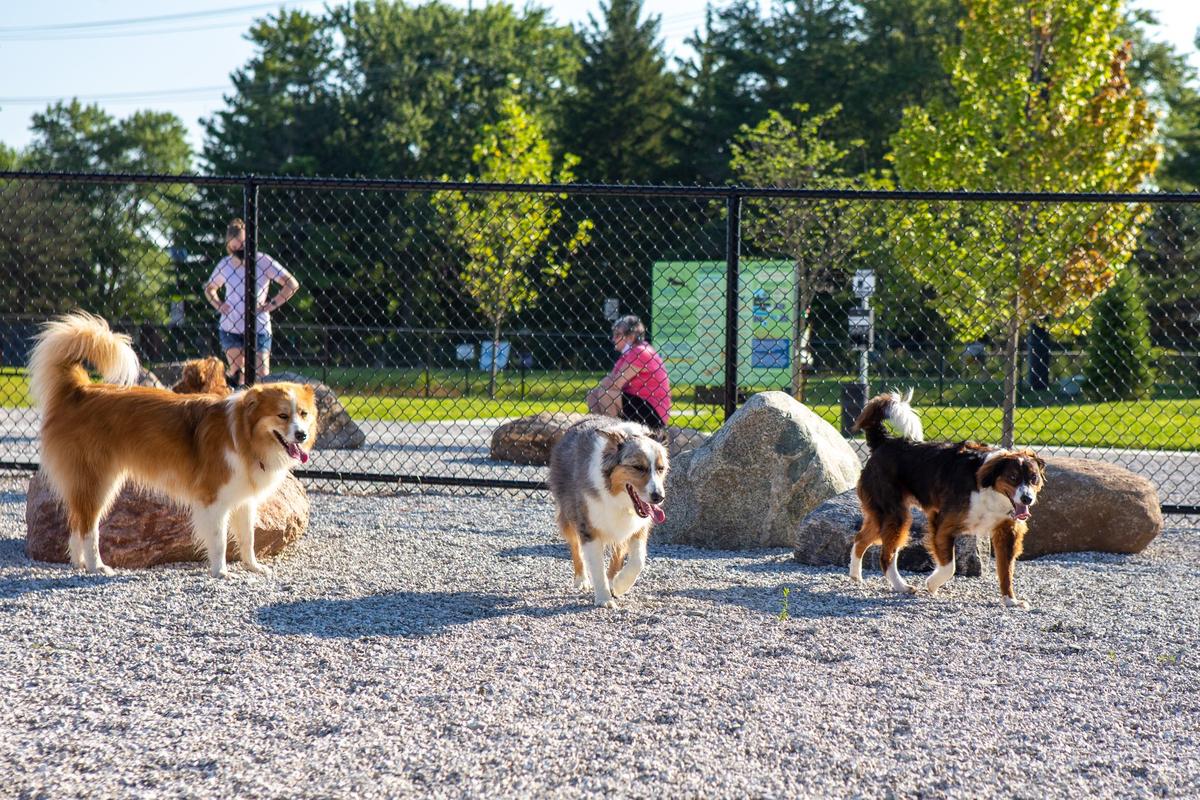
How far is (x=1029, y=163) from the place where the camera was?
15375mm

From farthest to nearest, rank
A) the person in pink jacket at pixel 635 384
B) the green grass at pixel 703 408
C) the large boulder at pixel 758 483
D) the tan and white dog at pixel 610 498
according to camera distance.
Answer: the green grass at pixel 703 408 < the person in pink jacket at pixel 635 384 < the large boulder at pixel 758 483 < the tan and white dog at pixel 610 498

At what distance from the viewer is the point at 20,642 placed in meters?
4.40

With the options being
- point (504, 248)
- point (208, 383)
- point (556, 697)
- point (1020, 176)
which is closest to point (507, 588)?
point (556, 697)

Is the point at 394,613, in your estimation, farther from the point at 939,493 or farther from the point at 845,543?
the point at 939,493

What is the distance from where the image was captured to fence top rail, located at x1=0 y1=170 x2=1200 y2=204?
7086 mm

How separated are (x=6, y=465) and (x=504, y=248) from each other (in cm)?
1262

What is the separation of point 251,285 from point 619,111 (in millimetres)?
31402

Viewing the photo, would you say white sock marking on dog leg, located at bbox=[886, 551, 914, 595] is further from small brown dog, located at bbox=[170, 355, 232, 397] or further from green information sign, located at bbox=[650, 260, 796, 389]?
green information sign, located at bbox=[650, 260, 796, 389]

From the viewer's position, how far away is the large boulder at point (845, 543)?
20.0 ft

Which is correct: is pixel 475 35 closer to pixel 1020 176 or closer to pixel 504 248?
pixel 504 248

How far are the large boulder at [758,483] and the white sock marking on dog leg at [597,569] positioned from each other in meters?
1.74

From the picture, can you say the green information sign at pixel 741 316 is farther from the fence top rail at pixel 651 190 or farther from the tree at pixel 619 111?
the tree at pixel 619 111

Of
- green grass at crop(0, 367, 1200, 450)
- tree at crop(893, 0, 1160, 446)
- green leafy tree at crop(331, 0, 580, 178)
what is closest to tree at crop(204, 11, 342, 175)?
green leafy tree at crop(331, 0, 580, 178)

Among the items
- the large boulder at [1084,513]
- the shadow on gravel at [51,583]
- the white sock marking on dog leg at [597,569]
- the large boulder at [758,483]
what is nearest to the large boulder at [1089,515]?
the large boulder at [1084,513]
